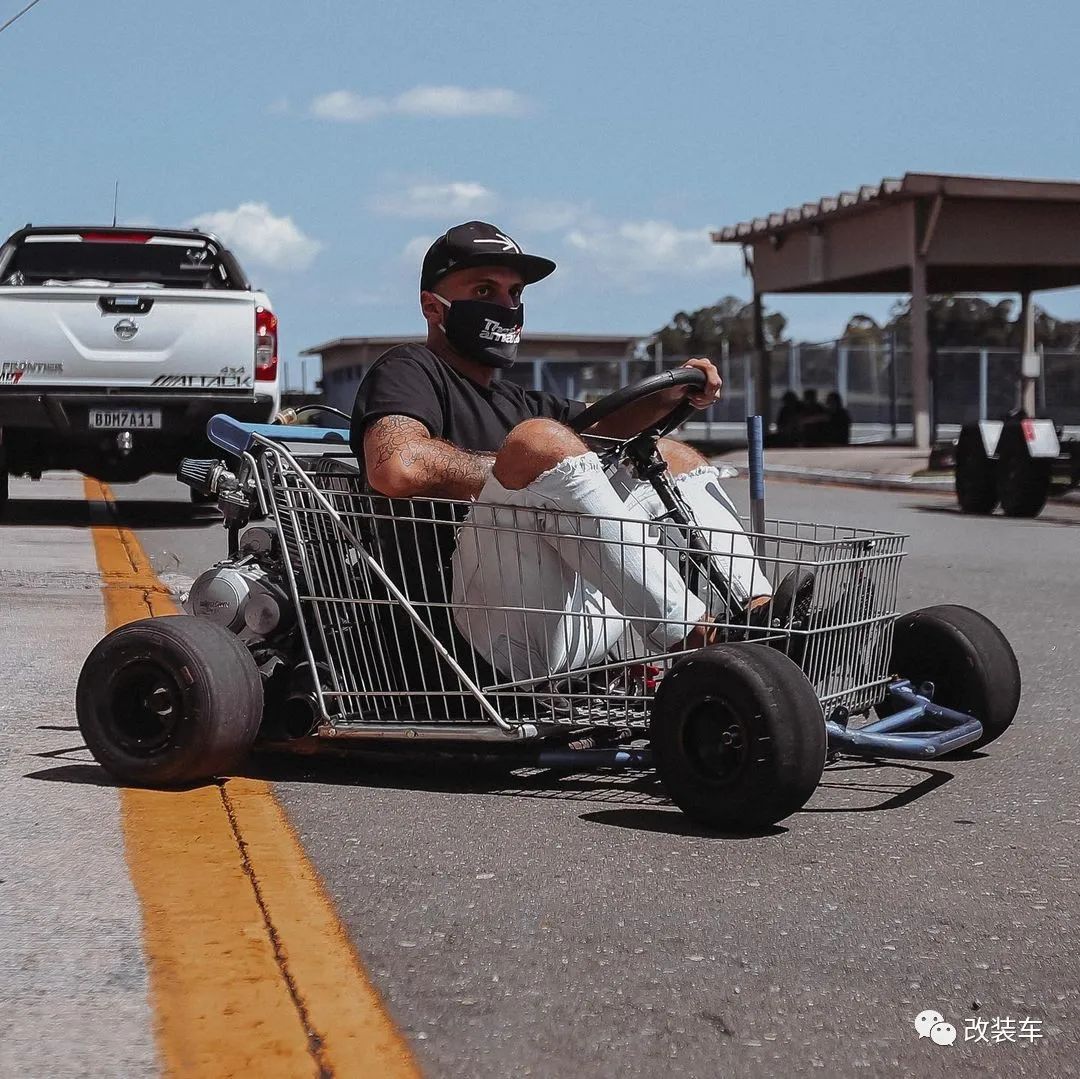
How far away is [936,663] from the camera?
5.24 m

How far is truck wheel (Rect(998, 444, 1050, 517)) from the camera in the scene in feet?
53.5

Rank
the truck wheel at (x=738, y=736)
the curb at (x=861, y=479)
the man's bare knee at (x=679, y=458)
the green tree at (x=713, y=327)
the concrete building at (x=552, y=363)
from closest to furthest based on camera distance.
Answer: the truck wheel at (x=738, y=736)
the man's bare knee at (x=679, y=458)
the curb at (x=861, y=479)
the concrete building at (x=552, y=363)
the green tree at (x=713, y=327)

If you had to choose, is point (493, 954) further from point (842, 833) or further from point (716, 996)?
point (842, 833)

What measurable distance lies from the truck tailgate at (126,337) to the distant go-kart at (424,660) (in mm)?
7859

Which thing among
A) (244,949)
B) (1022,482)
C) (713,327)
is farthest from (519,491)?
(713,327)

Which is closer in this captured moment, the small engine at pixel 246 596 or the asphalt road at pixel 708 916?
the asphalt road at pixel 708 916

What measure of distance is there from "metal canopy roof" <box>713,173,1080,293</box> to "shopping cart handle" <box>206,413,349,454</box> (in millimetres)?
24571

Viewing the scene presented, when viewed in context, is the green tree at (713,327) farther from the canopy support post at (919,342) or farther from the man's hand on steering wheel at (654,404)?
the man's hand on steering wheel at (654,404)

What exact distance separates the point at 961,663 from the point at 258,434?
210 centimetres

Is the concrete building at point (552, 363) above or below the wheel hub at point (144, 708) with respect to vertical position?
above

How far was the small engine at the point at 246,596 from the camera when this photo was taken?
4.79m

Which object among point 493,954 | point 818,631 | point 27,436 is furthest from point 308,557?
point 27,436

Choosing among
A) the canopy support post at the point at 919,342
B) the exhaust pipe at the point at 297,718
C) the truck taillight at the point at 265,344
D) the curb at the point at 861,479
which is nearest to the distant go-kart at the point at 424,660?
the exhaust pipe at the point at 297,718

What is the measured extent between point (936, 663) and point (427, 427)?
168cm
